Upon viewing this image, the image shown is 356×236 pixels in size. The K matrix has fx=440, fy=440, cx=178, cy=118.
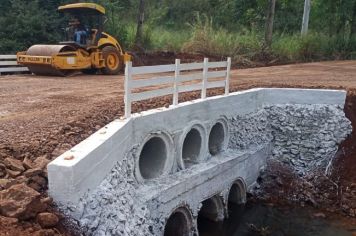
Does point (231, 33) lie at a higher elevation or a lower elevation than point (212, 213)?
higher

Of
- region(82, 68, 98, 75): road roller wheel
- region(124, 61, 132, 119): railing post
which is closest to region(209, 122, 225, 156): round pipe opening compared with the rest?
region(124, 61, 132, 119): railing post

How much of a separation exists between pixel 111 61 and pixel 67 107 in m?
7.15

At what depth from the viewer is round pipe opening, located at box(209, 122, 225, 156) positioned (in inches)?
439

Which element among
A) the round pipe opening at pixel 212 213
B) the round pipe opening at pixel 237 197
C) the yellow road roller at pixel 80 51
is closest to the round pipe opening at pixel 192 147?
the round pipe opening at pixel 212 213

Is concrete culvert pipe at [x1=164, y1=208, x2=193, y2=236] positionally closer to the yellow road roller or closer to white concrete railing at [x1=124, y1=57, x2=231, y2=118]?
white concrete railing at [x1=124, y1=57, x2=231, y2=118]

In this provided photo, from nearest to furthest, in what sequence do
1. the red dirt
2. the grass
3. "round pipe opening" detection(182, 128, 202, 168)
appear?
the red dirt → "round pipe opening" detection(182, 128, 202, 168) → the grass

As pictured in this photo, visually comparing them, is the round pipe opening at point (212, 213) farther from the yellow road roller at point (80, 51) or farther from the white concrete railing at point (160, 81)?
the yellow road roller at point (80, 51)

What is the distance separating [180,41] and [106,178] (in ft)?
60.5

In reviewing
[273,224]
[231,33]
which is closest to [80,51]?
[273,224]

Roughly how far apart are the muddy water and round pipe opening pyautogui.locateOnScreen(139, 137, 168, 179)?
195 cm

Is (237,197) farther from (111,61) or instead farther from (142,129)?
(111,61)

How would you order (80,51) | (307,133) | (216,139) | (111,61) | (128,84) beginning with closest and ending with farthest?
(128,84), (216,139), (307,133), (80,51), (111,61)

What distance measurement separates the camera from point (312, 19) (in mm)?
33562

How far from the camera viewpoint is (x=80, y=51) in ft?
48.6
